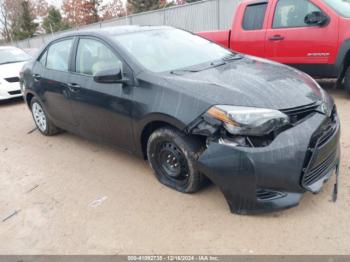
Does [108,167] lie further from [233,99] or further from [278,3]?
[278,3]

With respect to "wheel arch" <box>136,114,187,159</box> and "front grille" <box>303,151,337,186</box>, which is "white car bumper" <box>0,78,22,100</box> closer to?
"wheel arch" <box>136,114,187,159</box>

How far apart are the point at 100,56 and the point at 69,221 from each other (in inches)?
73.6

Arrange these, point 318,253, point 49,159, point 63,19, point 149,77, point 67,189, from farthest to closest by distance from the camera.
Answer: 1. point 63,19
2. point 49,159
3. point 67,189
4. point 149,77
5. point 318,253

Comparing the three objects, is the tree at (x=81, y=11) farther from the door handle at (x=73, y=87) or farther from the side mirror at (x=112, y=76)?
the side mirror at (x=112, y=76)

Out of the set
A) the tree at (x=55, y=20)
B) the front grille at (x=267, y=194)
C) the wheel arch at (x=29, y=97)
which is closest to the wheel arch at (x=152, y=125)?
the front grille at (x=267, y=194)

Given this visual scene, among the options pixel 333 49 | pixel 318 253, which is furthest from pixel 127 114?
pixel 333 49

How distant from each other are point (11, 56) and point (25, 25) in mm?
35306

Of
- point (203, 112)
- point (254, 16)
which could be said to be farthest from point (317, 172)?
point (254, 16)

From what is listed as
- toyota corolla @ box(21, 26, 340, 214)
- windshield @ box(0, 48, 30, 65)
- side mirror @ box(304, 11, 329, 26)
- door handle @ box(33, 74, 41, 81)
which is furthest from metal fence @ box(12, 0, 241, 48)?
toyota corolla @ box(21, 26, 340, 214)

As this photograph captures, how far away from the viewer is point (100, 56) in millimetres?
3812

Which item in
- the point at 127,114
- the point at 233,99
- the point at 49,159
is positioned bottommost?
the point at 49,159

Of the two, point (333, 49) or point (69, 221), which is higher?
point (333, 49)

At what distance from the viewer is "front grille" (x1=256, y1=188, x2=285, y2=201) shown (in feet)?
8.48

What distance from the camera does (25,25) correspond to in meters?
40.0
